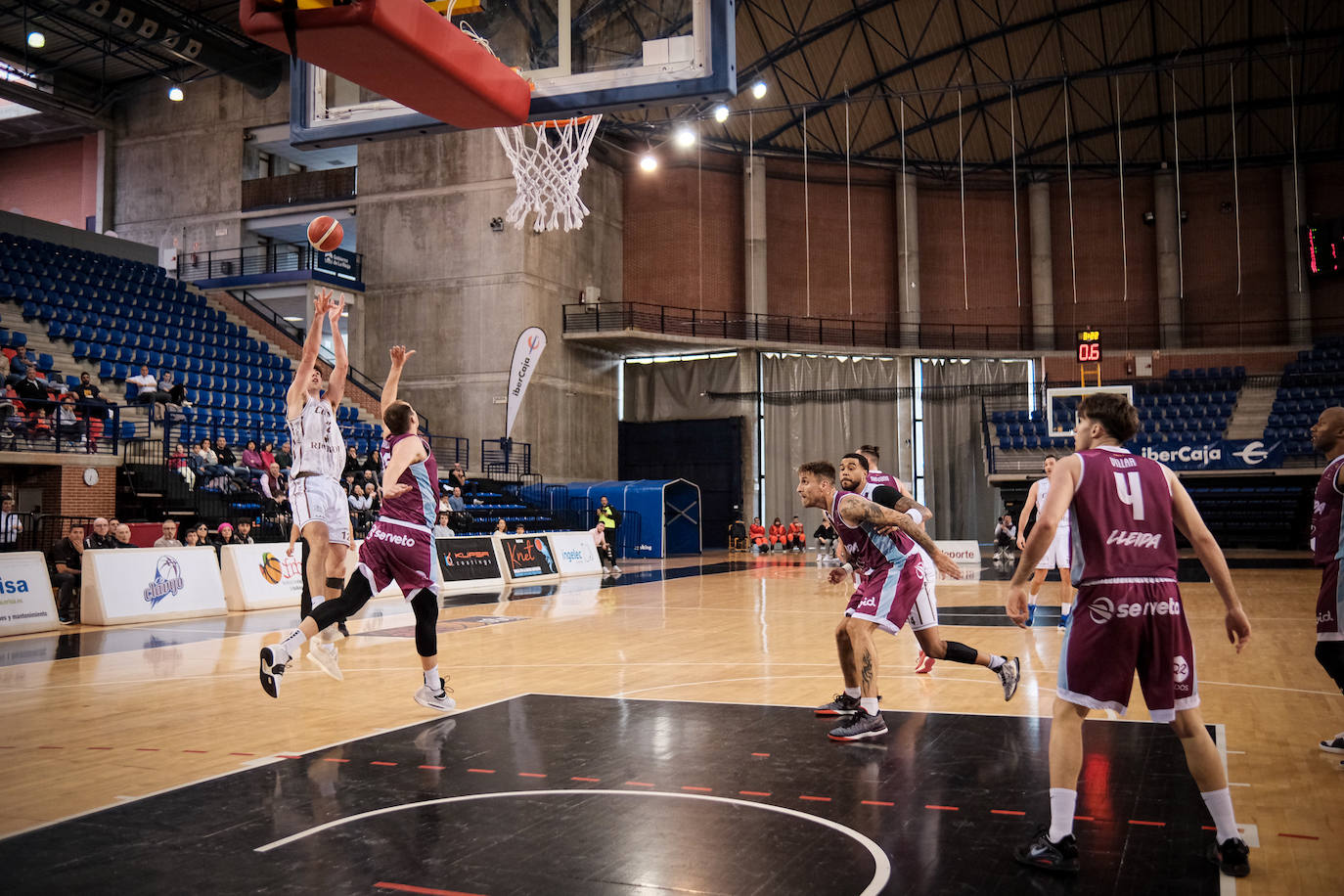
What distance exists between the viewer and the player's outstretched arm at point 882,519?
5774 millimetres

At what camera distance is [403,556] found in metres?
6.38

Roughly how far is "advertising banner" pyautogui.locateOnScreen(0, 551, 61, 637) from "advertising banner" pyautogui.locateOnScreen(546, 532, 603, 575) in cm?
938

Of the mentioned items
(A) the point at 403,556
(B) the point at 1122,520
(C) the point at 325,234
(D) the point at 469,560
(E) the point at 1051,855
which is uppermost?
(C) the point at 325,234

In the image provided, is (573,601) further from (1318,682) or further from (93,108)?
(93,108)

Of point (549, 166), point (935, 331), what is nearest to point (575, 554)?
point (549, 166)

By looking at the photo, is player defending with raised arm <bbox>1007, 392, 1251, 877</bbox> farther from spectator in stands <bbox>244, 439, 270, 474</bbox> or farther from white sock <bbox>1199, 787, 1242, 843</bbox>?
spectator in stands <bbox>244, 439, 270, 474</bbox>

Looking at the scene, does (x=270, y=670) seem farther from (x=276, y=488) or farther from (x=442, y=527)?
(x=442, y=527)

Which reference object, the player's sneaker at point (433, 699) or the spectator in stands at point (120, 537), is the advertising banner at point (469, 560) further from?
the player's sneaker at point (433, 699)

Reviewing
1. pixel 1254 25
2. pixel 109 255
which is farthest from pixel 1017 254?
pixel 109 255

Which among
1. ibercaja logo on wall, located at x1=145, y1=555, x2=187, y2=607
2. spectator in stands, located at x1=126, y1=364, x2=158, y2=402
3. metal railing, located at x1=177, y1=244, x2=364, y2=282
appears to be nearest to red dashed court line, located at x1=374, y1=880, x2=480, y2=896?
ibercaja logo on wall, located at x1=145, y1=555, x2=187, y2=607

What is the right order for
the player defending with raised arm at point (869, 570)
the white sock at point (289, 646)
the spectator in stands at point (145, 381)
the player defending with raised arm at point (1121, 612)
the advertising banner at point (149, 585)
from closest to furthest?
1. the player defending with raised arm at point (1121, 612)
2. the player defending with raised arm at point (869, 570)
3. the white sock at point (289, 646)
4. the advertising banner at point (149, 585)
5. the spectator in stands at point (145, 381)

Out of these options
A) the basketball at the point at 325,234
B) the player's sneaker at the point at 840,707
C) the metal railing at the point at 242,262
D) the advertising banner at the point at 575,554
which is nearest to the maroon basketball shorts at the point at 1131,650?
the player's sneaker at the point at 840,707

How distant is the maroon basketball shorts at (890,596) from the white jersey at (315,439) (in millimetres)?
4429

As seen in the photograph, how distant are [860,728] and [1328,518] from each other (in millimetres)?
2640
